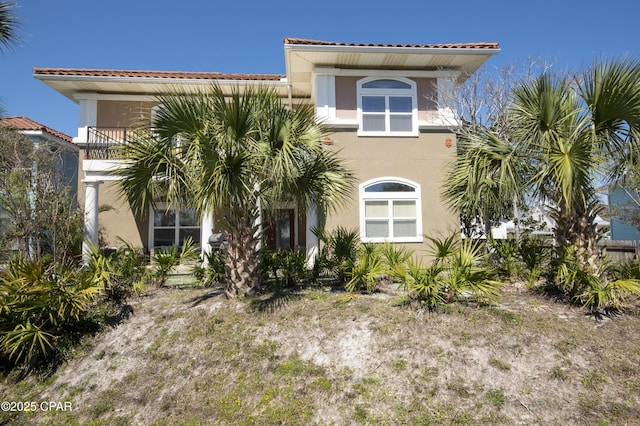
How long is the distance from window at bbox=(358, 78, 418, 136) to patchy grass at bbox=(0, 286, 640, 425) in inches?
268

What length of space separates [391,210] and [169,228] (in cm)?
846

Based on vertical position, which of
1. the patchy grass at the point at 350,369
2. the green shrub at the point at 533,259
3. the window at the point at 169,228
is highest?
the window at the point at 169,228

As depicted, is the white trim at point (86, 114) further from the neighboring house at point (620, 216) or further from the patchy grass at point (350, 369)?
the neighboring house at point (620, 216)

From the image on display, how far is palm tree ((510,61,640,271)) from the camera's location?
7184 millimetres

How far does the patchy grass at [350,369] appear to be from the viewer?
18.1ft

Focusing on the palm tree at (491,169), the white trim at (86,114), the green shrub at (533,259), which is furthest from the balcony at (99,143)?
the green shrub at (533,259)

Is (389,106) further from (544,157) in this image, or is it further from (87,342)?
(87,342)

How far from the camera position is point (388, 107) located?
13383 mm

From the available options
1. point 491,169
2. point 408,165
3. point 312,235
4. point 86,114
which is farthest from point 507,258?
point 86,114

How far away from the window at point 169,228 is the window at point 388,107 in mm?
7505

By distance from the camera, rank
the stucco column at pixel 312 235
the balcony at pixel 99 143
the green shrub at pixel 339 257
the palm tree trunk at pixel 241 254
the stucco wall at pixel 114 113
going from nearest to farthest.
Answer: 1. the palm tree trunk at pixel 241 254
2. the green shrub at pixel 339 257
3. the stucco column at pixel 312 235
4. the balcony at pixel 99 143
5. the stucco wall at pixel 114 113

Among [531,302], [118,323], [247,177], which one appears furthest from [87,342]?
[531,302]

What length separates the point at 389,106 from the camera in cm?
1339

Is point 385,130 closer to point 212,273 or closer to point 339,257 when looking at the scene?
point 339,257
